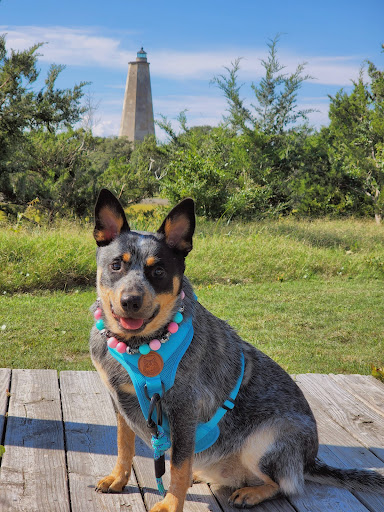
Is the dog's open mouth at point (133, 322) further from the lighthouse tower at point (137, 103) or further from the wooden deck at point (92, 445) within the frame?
the lighthouse tower at point (137, 103)

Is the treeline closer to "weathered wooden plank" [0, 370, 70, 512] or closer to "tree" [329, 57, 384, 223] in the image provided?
"tree" [329, 57, 384, 223]

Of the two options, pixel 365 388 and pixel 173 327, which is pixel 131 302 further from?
pixel 365 388

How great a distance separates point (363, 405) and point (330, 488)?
1.11 m

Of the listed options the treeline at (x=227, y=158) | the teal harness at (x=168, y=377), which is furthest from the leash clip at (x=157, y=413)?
the treeline at (x=227, y=158)

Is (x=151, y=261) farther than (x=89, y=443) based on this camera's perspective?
No

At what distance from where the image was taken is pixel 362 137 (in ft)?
59.2

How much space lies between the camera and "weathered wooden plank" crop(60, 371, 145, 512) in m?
2.50

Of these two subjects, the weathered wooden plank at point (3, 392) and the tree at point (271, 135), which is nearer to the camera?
the weathered wooden plank at point (3, 392)

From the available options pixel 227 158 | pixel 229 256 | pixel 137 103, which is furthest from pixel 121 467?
pixel 137 103

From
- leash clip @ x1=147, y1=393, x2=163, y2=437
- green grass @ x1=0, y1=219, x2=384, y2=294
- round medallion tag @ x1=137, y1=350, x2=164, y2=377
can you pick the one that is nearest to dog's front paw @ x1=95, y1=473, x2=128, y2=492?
leash clip @ x1=147, y1=393, x2=163, y2=437

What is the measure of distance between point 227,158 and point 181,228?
15833 millimetres

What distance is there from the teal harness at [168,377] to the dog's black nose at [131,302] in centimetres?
26

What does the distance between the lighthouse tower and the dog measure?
41.4 meters

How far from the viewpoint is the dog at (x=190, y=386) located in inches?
87.2
